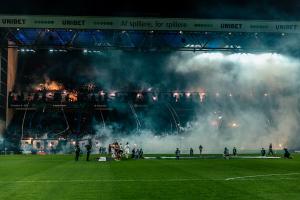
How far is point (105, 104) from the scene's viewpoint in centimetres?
5962

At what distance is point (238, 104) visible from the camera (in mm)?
58594

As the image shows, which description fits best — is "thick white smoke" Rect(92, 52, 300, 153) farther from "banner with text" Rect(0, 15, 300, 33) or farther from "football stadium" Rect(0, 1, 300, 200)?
"banner with text" Rect(0, 15, 300, 33)

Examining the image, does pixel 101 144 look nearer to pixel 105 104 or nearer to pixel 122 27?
pixel 105 104

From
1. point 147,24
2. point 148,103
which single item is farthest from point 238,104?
point 147,24

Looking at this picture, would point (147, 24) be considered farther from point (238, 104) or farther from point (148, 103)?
point (238, 104)

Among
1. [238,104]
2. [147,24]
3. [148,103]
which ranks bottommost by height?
[238,104]

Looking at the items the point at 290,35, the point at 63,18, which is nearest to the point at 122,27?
the point at 63,18

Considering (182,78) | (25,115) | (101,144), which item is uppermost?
(182,78)

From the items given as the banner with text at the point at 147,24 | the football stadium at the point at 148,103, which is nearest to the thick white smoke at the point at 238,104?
the football stadium at the point at 148,103

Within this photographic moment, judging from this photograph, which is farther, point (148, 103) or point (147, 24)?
point (148, 103)

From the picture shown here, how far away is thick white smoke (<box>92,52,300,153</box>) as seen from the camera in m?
52.2

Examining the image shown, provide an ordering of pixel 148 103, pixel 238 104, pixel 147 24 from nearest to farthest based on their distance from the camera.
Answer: pixel 147 24
pixel 238 104
pixel 148 103

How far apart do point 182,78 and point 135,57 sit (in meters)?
6.85

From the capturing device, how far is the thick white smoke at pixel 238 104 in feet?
171
